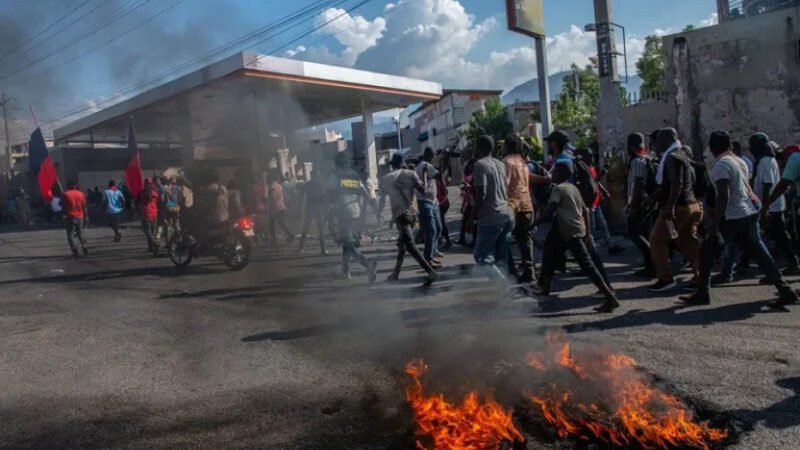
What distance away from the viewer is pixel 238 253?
30.5 feet

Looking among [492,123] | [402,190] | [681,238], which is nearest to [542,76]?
[402,190]

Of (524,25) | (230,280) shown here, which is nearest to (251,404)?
(230,280)

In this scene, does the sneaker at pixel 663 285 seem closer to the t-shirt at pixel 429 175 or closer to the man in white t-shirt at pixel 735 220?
the man in white t-shirt at pixel 735 220

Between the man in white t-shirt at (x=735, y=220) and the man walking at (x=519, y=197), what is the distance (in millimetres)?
1793

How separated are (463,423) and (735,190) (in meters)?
3.67

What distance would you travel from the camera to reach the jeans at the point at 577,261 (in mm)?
5422

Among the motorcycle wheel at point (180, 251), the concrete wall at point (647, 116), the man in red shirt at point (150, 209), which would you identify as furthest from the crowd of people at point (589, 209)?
the concrete wall at point (647, 116)

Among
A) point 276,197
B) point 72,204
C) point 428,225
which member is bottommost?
point 428,225

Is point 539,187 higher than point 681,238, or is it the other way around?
point 539,187

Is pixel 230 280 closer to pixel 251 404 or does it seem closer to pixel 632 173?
pixel 251 404

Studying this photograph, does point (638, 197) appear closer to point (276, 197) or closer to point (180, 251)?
point (180, 251)

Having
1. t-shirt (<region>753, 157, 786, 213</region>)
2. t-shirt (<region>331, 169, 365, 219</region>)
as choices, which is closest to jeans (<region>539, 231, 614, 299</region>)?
t-shirt (<region>753, 157, 786, 213</region>)

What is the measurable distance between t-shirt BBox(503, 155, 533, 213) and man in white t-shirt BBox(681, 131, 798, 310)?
1.87 meters

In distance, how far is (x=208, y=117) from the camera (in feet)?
31.1
